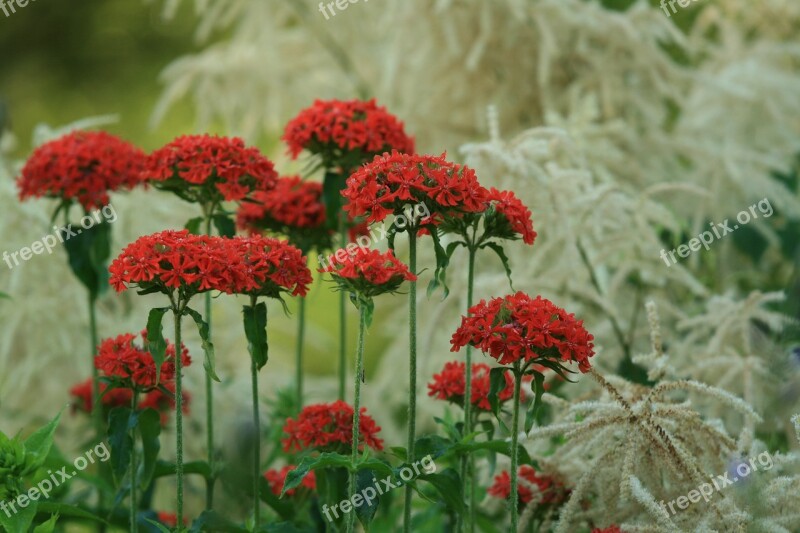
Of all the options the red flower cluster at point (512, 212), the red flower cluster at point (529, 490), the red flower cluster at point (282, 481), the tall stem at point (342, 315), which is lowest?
the red flower cluster at point (529, 490)

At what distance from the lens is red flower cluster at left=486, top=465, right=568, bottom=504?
1877mm

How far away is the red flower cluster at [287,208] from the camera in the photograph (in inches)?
78.8

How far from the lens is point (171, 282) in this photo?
142 cm

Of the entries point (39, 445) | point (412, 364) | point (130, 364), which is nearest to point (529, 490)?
point (412, 364)

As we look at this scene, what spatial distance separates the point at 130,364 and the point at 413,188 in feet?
1.86

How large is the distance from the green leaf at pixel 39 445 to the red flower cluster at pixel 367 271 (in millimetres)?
492

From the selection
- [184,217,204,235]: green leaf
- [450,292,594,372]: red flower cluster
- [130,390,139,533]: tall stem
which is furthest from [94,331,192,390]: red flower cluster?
[450,292,594,372]: red flower cluster

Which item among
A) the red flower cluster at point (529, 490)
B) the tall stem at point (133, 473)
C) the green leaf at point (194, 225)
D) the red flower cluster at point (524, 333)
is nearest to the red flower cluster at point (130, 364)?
the tall stem at point (133, 473)

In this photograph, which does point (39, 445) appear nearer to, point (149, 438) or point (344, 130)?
point (149, 438)

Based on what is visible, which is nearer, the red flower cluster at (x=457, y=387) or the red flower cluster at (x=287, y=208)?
the red flower cluster at (x=457, y=387)

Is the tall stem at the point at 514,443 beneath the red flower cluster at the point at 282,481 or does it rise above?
beneath

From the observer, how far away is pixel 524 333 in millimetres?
1466

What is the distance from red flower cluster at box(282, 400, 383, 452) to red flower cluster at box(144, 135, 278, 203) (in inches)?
15.3

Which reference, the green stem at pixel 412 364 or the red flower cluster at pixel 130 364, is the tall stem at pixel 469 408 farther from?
the red flower cluster at pixel 130 364
